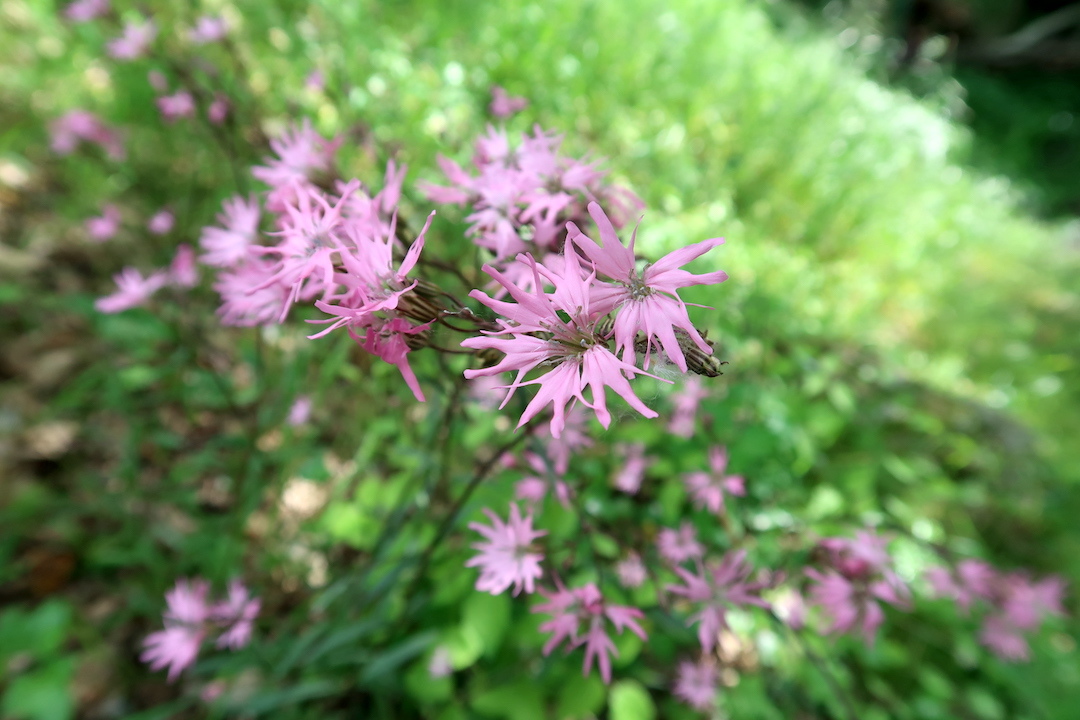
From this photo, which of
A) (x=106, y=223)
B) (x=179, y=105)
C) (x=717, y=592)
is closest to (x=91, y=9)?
(x=179, y=105)

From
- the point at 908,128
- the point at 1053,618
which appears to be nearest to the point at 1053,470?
the point at 1053,618

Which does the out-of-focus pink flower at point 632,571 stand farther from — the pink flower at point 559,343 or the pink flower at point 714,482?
the pink flower at point 559,343

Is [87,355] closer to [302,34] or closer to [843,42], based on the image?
[302,34]

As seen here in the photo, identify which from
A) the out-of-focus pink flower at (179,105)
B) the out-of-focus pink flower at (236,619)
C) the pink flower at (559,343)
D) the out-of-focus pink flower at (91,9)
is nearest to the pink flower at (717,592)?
the pink flower at (559,343)

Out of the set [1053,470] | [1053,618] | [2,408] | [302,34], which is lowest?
[2,408]

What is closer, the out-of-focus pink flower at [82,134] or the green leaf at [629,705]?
the green leaf at [629,705]

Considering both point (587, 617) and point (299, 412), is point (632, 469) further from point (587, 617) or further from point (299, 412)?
point (299, 412)
